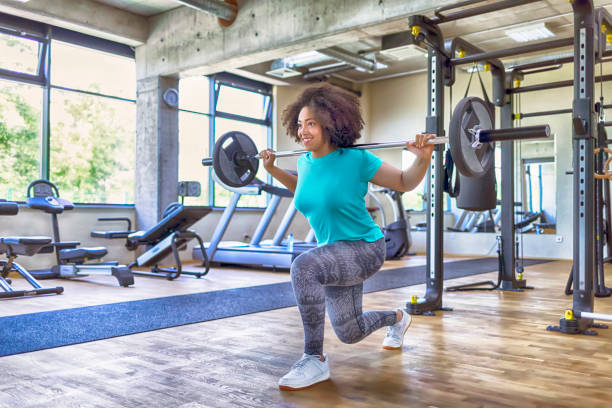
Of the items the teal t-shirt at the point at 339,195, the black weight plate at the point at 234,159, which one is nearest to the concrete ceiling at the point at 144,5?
the black weight plate at the point at 234,159

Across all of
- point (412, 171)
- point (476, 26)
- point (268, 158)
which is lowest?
point (412, 171)

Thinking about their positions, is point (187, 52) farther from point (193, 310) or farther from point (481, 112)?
point (481, 112)

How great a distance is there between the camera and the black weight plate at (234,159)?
313cm

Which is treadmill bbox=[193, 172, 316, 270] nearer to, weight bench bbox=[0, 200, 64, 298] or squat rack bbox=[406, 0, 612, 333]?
weight bench bbox=[0, 200, 64, 298]

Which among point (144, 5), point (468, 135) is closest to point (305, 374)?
point (468, 135)

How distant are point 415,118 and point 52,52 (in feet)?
20.3

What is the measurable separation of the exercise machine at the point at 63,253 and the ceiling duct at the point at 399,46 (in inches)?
192

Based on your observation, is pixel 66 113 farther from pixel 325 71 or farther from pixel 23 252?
pixel 325 71

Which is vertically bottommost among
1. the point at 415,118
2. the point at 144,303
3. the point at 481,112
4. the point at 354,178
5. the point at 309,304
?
the point at 144,303

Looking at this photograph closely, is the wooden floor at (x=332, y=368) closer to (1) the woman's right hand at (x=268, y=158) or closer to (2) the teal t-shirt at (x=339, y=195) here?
(2) the teal t-shirt at (x=339, y=195)

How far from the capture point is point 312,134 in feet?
6.93

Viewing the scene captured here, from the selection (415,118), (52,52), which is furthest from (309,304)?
(415,118)

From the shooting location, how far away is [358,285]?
7.22 feet

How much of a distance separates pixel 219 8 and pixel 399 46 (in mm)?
2706
